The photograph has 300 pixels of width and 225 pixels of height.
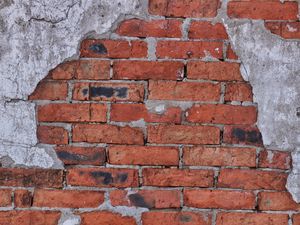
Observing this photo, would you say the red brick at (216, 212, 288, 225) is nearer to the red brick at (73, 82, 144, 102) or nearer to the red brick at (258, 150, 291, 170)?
the red brick at (258, 150, 291, 170)

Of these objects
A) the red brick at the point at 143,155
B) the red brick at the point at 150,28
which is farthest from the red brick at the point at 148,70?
the red brick at the point at 143,155

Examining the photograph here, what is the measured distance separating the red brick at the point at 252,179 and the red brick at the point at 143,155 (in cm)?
21

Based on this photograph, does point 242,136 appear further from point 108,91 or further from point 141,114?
point 108,91

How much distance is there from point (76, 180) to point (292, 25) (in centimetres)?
106

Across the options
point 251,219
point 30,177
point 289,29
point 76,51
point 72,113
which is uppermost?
point 289,29

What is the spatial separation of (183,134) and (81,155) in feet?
1.38

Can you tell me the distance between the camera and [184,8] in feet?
6.77

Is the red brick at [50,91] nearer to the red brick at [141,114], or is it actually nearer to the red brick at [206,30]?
the red brick at [141,114]

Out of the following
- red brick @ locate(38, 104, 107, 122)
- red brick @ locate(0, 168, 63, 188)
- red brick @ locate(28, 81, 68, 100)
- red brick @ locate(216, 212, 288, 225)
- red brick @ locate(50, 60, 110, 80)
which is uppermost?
red brick @ locate(50, 60, 110, 80)

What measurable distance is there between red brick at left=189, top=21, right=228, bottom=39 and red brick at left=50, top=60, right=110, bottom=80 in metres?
0.37

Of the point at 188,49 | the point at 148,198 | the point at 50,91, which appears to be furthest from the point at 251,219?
the point at 50,91

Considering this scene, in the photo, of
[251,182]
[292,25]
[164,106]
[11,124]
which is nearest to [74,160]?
[11,124]

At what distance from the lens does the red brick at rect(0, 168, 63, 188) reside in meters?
2.09

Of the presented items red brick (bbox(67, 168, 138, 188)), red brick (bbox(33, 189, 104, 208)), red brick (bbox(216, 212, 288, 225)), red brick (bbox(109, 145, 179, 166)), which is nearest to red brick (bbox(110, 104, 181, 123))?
red brick (bbox(109, 145, 179, 166))
